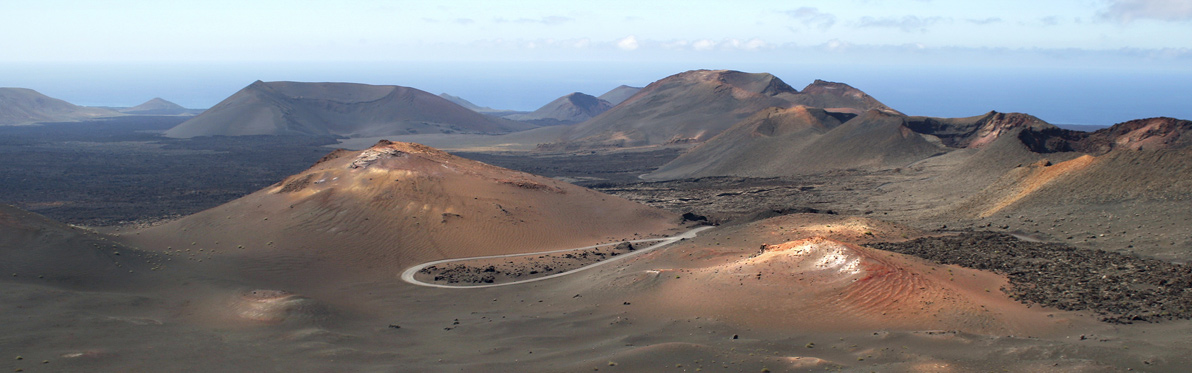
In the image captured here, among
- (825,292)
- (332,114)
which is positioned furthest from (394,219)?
(332,114)

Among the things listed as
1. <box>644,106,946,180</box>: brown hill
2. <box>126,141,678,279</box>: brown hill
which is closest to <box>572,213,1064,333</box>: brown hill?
<box>126,141,678,279</box>: brown hill

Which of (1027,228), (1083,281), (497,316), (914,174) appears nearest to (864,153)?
(914,174)

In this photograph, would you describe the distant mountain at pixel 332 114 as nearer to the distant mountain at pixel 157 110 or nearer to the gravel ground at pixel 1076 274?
the distant mountain at pixel 157 110

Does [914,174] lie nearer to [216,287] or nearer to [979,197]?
[979,197]

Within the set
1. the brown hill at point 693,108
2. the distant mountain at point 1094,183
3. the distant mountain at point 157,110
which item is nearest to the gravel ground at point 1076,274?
the distant mountain at point 1094,183

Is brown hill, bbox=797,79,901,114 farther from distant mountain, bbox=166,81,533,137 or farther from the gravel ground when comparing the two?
the gravel ground

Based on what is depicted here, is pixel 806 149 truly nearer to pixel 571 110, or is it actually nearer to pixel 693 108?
pixel 693 108

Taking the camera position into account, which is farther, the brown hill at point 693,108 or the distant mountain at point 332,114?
the distant mountain at point 332,114
